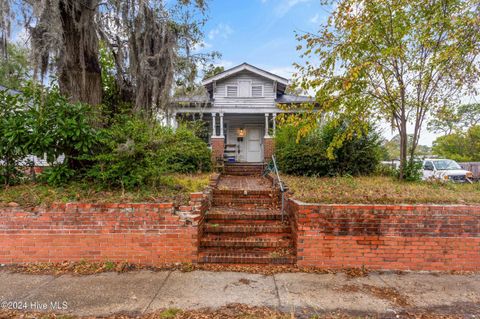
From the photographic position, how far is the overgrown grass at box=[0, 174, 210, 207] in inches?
143

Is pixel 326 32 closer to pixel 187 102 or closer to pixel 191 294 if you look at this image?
pixel 187 102

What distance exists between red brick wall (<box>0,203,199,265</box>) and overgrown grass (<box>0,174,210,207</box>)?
15 cm

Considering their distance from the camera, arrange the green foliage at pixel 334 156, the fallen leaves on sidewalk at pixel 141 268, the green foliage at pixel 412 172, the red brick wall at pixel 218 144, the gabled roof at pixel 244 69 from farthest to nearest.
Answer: the gabled roof at pixel 244 69 → the red brick wall at pixel 218 144 → the green foliage at pixel 334 156 → the green foliage at pixel 412 172 → the fallen leaves on sidewalk at pixel 141 268

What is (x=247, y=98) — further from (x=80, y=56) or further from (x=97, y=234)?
(x=97, y=234)

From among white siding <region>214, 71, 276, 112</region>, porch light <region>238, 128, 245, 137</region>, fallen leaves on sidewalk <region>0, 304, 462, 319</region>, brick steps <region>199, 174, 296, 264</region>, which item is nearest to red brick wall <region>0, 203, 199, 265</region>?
brick steps <region>199, 174, 296, 264</region>

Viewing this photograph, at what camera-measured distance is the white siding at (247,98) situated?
38.9ft

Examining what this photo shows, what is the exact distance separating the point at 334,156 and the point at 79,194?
6.37 metres

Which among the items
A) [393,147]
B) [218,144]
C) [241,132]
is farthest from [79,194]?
[393,147]

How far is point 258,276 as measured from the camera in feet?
10.8

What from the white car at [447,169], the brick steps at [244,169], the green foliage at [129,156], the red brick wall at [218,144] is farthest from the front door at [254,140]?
the green foliage at [129,156]

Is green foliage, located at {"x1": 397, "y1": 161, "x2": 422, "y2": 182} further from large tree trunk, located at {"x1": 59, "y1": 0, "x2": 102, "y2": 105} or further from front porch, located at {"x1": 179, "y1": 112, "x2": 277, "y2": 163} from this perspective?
large tree trunk, located at {"x1": 59, "y1": 0, "x2": 102, "y2": 105}

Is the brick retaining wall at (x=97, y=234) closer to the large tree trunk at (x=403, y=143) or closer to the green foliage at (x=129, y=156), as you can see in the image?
the green foliage at (x=129, y=156)

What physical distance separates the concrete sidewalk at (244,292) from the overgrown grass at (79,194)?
3.38 ft

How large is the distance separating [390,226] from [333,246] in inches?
34.3
